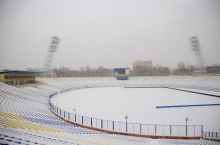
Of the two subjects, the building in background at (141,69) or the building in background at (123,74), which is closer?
the building in background at (123,74)

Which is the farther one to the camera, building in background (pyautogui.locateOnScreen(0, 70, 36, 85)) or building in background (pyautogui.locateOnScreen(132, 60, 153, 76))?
building in background (pyautogui.locateOnScreen(132, 60, 153, 76))

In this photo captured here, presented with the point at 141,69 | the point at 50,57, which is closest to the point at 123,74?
the point at 50,57

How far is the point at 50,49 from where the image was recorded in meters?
58.3

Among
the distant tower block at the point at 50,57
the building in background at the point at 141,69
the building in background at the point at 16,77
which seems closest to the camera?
the building in background at the point at 16,77

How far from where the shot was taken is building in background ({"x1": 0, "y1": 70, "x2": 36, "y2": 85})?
31812 mm

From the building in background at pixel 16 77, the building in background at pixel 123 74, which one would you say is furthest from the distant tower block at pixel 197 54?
the building in background at pixel 16 77

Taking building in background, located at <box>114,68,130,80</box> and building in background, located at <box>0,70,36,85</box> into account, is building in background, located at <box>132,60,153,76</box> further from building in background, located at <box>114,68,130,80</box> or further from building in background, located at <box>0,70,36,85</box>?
building in background, located at <box>0,70,36,85</box>

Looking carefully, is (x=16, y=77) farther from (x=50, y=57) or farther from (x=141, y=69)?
(x=141, y=69)

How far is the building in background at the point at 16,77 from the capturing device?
1252 inches

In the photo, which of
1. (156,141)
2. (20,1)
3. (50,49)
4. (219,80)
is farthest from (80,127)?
(50,49)

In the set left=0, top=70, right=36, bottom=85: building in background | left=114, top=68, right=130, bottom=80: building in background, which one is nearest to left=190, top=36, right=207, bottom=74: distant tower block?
left=114, top=68, right=130, bottom=80: building in background

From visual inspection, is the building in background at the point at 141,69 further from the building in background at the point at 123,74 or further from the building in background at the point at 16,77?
the building in background at the point at 16,77

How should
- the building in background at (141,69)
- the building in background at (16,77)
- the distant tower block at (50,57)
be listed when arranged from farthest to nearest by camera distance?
the building in background at (141,69) < the distant tower block at (50,57) < the building in background at (16,77)

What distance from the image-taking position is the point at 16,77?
3456 cm
